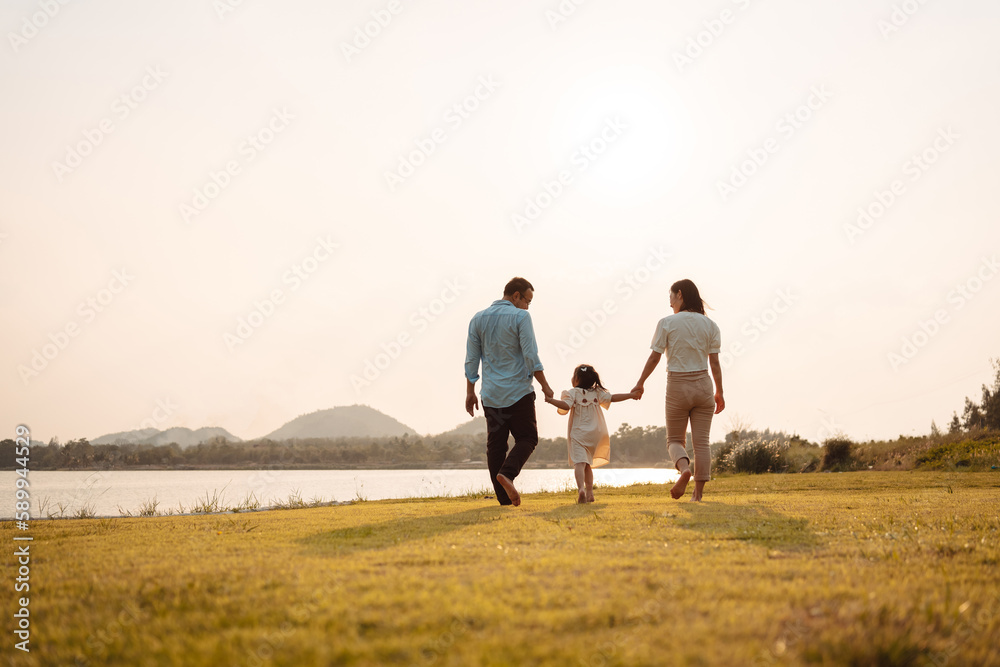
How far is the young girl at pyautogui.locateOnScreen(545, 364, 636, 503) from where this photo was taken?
312 inches

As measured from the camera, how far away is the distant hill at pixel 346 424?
323 ft

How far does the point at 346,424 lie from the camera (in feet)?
340

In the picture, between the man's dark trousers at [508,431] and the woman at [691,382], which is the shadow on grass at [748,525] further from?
the man's dark trousers at [508,431]

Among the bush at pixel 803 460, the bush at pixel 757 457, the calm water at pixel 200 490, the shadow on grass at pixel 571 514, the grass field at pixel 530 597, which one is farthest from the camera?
the bush at pixel 803 460

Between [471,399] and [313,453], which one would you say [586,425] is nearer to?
[471,399]

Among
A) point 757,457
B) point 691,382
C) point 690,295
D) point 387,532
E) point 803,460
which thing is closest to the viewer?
point 387,532

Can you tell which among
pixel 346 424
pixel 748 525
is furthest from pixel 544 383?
pixel 346 424

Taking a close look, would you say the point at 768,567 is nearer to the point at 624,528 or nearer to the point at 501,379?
the point at 624,528

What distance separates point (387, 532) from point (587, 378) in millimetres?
4257

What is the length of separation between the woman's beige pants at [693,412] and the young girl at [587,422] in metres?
0.58

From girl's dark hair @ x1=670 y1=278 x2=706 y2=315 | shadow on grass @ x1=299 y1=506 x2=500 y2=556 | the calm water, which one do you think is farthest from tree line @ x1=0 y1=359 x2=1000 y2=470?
shadow on grass @ x1=299 y1=506 x2=500 y2=556

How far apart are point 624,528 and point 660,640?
102 inches

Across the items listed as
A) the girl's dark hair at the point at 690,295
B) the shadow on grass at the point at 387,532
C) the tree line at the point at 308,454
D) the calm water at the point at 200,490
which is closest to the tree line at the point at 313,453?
the tree line at the point at 308,454

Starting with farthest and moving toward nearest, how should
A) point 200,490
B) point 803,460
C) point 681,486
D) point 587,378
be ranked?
1. point 200,490
2. point 803,460
3. point 587,378
4. point 681,486
